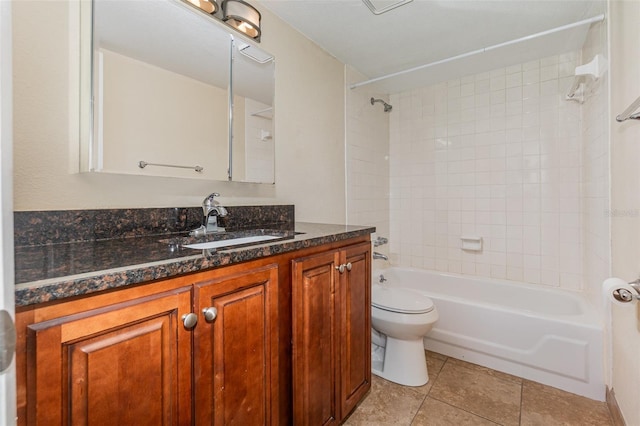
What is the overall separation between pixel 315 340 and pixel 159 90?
121cm

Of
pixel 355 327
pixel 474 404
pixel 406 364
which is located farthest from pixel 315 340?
pixel 474 404

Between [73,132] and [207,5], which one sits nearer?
[73,132]

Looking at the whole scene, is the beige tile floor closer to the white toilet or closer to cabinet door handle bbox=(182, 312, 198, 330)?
the white toilet

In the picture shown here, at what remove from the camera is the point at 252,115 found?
1.63 metres

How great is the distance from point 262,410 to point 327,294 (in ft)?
1.49

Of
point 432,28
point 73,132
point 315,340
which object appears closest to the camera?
point 73,132

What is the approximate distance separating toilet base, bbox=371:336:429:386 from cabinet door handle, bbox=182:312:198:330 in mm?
1463

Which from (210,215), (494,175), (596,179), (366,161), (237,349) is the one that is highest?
(366,161)

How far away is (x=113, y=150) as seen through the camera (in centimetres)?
111

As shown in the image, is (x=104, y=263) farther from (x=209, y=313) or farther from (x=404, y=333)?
(x=404, y=333)

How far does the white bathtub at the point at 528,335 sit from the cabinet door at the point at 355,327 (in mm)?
917

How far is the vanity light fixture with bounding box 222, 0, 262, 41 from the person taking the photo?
4.85 ft

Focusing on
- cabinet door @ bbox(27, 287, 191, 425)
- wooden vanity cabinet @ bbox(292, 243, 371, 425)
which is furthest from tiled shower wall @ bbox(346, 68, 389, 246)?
cabinet door @ bbox(27, 287, 191, 425)

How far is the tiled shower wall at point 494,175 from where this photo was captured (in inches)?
90.5
